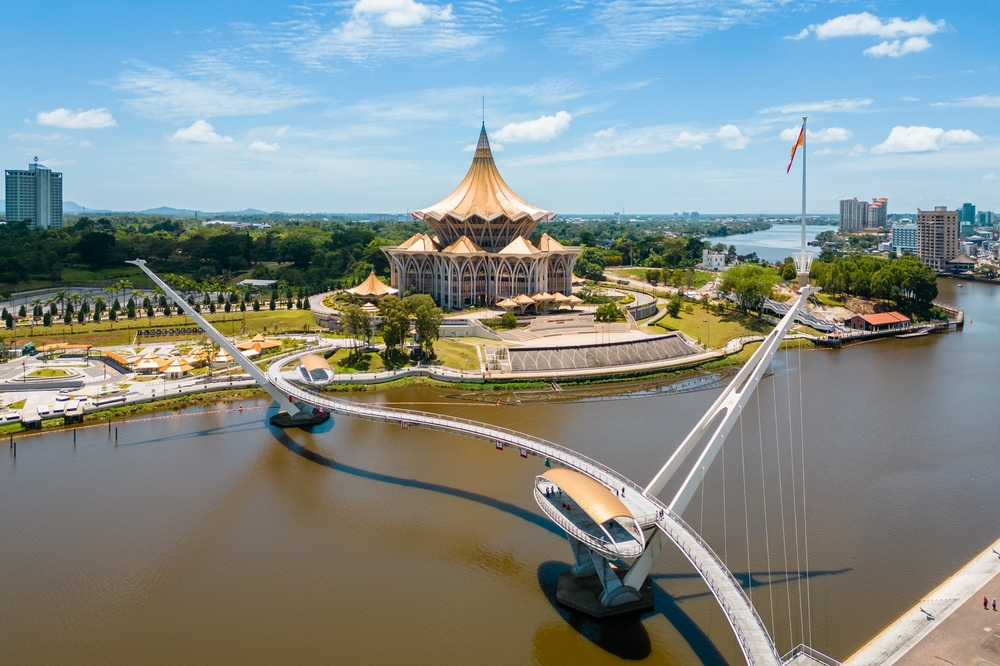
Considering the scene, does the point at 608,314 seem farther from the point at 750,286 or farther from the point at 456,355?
the point at 456,355

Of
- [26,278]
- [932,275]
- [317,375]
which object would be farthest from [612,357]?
[26,278]

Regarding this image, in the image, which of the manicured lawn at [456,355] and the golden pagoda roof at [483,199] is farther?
the golden pagoda roof at [483,199]

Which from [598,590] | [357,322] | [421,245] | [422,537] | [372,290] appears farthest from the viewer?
[421,245]

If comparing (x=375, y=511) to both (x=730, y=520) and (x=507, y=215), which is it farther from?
(x=507, y=215)

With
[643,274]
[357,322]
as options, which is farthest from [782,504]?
[643,274]

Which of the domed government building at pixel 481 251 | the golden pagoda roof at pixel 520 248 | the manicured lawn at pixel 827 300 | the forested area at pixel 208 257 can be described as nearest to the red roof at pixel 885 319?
the manicured lawn at pixel 827 300

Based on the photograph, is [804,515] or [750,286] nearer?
[804,515]

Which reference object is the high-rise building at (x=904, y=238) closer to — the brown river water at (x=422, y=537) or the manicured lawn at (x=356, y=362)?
the brown river water at (x=422, y=537)
